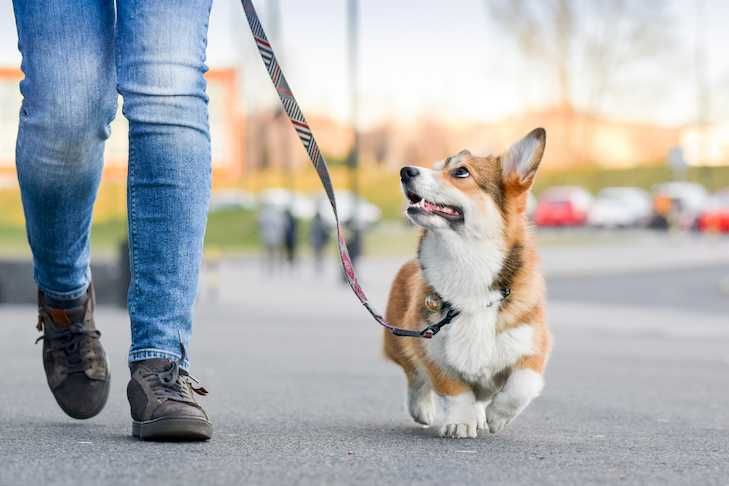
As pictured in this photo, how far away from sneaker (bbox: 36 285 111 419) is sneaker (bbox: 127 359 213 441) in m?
0.53

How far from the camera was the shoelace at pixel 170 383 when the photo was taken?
12.3 ft

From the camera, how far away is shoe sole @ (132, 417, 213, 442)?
3.66m

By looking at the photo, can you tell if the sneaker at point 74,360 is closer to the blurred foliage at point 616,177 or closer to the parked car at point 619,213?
the parked car at point 619,213

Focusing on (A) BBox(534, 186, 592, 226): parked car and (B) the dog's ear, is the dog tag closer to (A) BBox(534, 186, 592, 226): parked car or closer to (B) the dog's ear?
(B) the dog's ear

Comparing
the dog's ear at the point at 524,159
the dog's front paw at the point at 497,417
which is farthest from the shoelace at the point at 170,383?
the dog's ear at the point at 524,159

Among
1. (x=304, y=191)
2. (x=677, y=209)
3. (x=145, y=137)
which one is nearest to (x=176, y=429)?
(x=145, y=137)

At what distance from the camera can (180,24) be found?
3785 mm

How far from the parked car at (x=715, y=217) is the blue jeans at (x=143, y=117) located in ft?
170

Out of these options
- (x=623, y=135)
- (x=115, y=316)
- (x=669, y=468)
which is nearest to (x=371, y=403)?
(x=669, y=468)

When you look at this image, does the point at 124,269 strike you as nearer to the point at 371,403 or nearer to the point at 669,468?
the point at 371,403

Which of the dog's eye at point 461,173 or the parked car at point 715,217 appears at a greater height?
the dog's eye at point 461,173

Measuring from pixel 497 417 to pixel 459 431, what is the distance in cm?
14

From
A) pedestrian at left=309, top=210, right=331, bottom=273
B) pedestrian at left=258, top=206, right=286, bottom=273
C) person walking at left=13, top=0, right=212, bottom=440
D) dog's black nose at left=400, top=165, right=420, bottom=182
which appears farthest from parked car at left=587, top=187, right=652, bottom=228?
person walking at left=13, top=0, right=212, bottom=440

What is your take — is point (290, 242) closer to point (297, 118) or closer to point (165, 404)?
point (297, 118)
